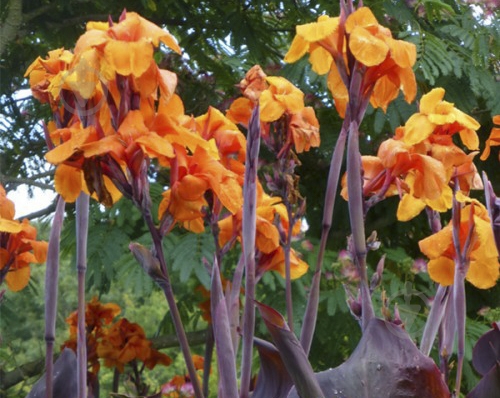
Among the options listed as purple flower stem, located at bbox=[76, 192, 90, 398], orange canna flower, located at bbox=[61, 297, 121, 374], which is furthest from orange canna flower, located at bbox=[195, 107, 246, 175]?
orange canna flower, located at bbox=[61, 297, 121, 374]

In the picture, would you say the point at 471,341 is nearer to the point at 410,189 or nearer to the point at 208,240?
the point at 208,240

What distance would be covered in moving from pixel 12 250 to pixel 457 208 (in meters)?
0.48

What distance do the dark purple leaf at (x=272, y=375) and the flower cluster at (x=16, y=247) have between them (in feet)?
1.05

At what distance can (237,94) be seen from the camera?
3266 mm

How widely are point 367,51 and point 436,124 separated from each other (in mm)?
146

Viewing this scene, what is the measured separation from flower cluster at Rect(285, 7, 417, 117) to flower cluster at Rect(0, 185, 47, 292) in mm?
373

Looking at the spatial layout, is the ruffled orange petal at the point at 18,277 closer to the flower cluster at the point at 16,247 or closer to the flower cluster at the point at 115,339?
the flower cluster at the point at 16,247

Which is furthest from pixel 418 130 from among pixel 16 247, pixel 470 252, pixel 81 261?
pixel 16 247

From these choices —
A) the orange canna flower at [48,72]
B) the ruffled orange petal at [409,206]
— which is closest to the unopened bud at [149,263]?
the orange canna flower at [48,72]

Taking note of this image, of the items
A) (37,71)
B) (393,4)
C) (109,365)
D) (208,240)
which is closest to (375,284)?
(37,71)

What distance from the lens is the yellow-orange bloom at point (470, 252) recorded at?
2.50 feet

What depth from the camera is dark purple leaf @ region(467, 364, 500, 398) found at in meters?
0.61

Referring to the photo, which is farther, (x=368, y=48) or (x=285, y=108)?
(x=285, y=108)

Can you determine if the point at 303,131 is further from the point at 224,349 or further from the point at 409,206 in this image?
the point at 224,349
